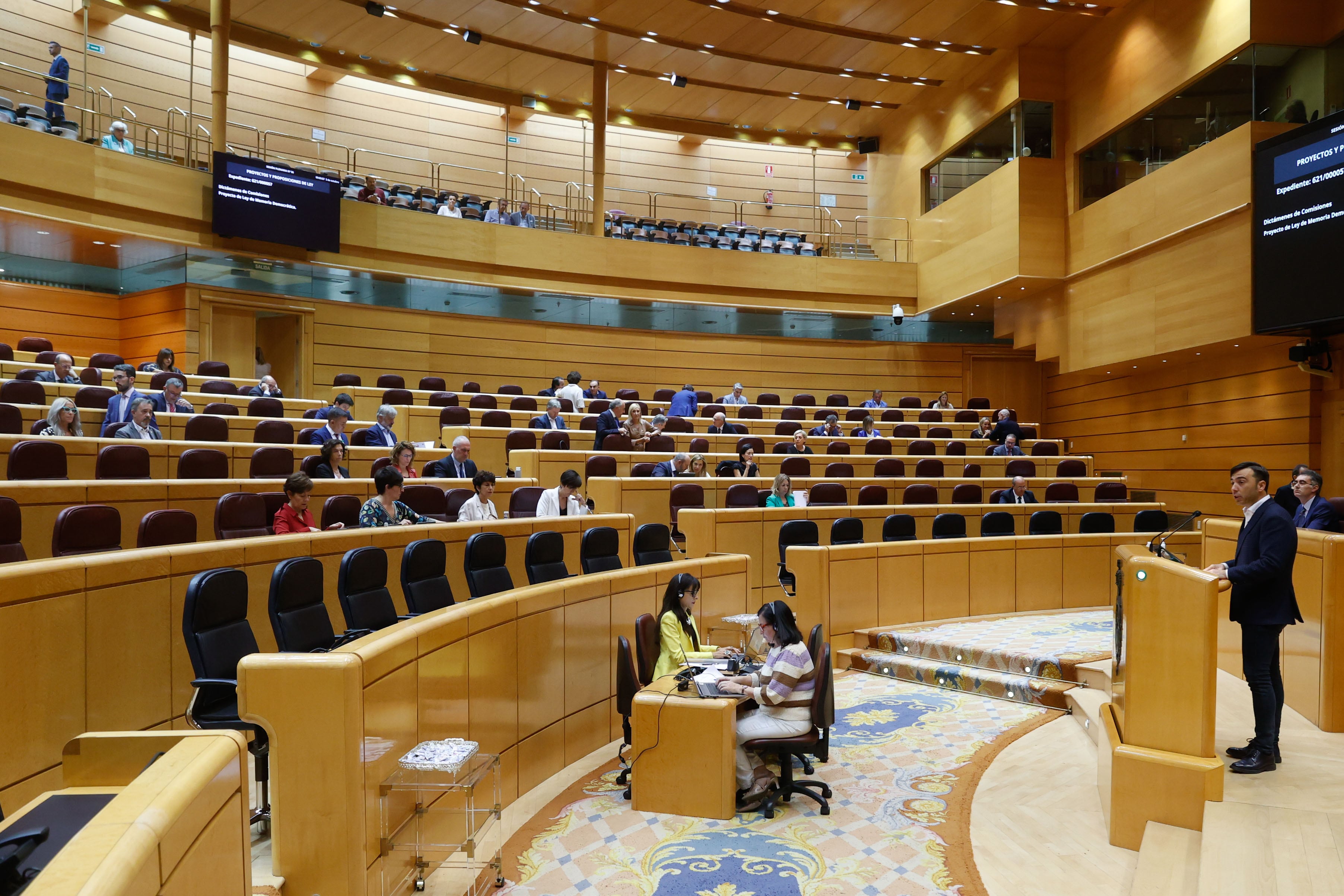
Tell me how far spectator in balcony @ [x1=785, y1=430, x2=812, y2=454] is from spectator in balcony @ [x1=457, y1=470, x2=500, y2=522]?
4.84m

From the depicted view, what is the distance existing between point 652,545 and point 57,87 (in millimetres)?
9580

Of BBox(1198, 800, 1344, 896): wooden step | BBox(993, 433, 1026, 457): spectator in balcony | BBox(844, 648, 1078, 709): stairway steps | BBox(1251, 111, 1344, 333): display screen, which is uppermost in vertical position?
BBox(1251, 111, 1344, 333): display screen

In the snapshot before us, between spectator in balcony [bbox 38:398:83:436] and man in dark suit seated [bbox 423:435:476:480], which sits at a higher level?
spectator in balcony [bbox 38:398:83:436]

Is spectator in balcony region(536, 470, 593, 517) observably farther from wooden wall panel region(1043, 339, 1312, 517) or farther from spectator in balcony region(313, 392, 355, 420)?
wooden wall panel region(1043, 339, 1312, 517)

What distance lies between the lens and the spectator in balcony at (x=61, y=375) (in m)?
8.08

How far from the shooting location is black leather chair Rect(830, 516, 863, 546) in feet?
24.9

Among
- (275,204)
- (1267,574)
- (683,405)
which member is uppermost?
(275,204)

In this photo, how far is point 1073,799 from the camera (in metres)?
4.29

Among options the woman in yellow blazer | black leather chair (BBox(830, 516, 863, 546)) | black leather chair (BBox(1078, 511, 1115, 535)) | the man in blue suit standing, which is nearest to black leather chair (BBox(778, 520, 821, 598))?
black leather chair (BBox(830, 516, 863, 546))

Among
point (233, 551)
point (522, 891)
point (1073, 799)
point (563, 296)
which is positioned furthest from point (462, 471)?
point (563, 296)

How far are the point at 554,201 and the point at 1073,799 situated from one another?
14124 mm

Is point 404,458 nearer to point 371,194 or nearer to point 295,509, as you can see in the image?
point 295,509

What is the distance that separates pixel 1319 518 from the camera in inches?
210

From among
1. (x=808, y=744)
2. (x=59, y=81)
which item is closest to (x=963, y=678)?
(x=808, y=744)
